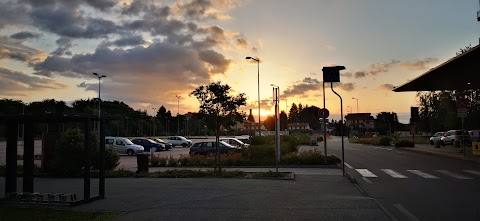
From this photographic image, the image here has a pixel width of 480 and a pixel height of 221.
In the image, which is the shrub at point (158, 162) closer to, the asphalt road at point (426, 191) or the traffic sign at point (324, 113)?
the traffic sign at point (324, 113)

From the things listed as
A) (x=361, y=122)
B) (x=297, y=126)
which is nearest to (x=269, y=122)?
(x=297, y=126)

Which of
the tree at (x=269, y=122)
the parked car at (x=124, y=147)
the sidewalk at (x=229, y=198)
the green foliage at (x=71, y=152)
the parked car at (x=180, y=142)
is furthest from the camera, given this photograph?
the tree at (x=269, y=122)

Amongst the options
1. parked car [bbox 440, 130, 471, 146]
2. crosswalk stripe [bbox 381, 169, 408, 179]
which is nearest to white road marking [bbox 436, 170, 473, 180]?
crosswalk stripe [bbox 381, 169, 408, 179]

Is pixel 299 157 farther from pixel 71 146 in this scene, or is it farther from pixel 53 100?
pixel 53 100

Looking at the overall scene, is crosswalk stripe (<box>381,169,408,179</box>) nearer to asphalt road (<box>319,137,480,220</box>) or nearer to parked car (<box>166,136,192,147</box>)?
asphalt road (<box>319,137,480,220</box>)

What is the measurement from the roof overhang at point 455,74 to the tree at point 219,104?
553 inches

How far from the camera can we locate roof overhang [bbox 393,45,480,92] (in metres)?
25.9

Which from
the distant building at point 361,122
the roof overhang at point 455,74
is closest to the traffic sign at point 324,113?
the roof overhang at point 455,74

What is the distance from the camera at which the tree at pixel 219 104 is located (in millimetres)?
17359

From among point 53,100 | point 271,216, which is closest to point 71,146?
point 271,216

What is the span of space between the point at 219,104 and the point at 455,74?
22.8 metres

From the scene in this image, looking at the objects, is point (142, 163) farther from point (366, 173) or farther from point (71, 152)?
point (366, 173)

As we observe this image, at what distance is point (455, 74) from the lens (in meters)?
32.1

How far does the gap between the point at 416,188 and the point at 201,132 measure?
145 metres
